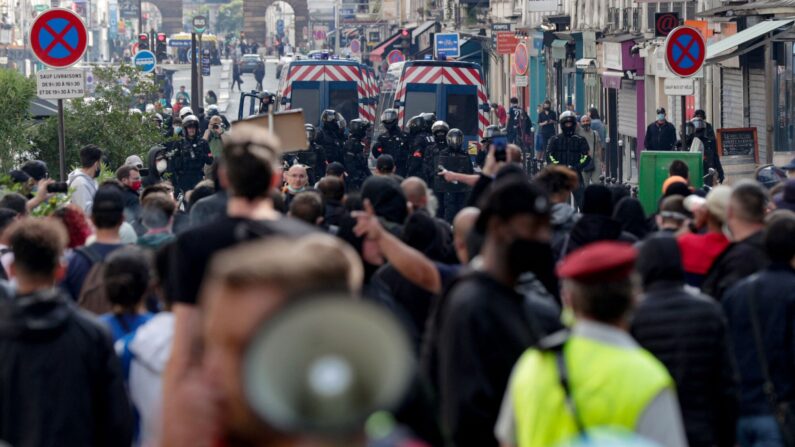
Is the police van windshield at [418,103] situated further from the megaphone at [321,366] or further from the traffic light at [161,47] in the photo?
the traffic light at [161,47]

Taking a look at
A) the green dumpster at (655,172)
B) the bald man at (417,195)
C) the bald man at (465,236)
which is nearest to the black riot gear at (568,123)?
the green dumpster at (655,172)

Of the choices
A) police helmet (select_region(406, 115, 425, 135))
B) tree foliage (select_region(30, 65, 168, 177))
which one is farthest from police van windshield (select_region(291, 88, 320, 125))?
tree foliage (select_region(30, 65, 168, 177))

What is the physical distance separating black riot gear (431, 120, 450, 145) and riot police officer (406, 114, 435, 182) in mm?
272

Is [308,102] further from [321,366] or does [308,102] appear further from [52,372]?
[321,366]

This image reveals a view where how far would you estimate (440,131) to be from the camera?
21516 mm

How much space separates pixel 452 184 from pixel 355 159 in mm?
2361

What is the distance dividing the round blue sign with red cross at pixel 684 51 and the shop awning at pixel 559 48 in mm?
28993

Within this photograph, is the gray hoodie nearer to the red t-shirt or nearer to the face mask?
the red t-shirt

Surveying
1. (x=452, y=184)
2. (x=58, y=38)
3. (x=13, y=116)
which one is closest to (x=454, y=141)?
(x=452, y=184)

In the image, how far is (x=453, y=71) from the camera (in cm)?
3003

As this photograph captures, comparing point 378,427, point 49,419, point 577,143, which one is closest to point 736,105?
point 577,143

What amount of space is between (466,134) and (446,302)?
25.2 meters

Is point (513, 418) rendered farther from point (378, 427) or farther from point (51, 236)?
point (51, 236)

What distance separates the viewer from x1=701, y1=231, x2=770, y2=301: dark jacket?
7.40 meters
